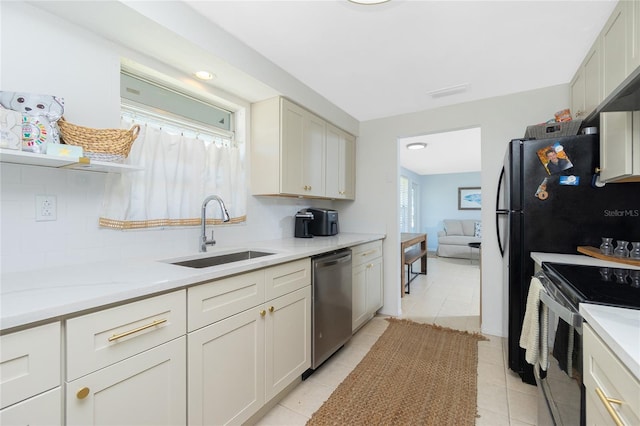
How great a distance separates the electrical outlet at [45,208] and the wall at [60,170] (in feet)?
0.06

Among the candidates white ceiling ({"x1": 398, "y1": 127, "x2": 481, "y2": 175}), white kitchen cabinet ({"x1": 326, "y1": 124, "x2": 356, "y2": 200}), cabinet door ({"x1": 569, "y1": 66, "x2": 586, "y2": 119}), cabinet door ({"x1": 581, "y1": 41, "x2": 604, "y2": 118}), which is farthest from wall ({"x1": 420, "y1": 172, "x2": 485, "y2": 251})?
cabinet door ({"x1": 581, "y1": 41, "x2": 604, "y2": 118})

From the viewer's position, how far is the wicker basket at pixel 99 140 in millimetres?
1248

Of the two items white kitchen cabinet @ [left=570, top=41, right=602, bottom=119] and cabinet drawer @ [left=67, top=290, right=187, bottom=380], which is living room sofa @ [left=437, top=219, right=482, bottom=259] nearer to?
white kitchen cabinet @ [left=570, top=41, right=602, bottom=119]

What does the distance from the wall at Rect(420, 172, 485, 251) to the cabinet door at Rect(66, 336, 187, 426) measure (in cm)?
798

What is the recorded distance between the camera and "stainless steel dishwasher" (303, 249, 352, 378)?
1.96m

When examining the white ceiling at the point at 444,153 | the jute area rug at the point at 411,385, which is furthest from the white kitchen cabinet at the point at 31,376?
the white ceiling at the point at 444,153

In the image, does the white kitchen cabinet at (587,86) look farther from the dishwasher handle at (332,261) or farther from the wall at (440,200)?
the wall at (440,200)

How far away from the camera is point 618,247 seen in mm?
1667

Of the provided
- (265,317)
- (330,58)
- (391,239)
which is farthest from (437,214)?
(265,317)

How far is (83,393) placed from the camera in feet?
2.89

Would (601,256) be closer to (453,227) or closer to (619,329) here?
(619,329)

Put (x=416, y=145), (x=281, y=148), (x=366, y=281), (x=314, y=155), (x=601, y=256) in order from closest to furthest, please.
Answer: (x=601, y=256) < (x=281, y=148) < (x=314, y=155) < (x=366, y=281) < (x=416, y=145)

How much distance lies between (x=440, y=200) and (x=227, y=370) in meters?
8.00

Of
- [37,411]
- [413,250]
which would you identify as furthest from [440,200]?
[37,411]
